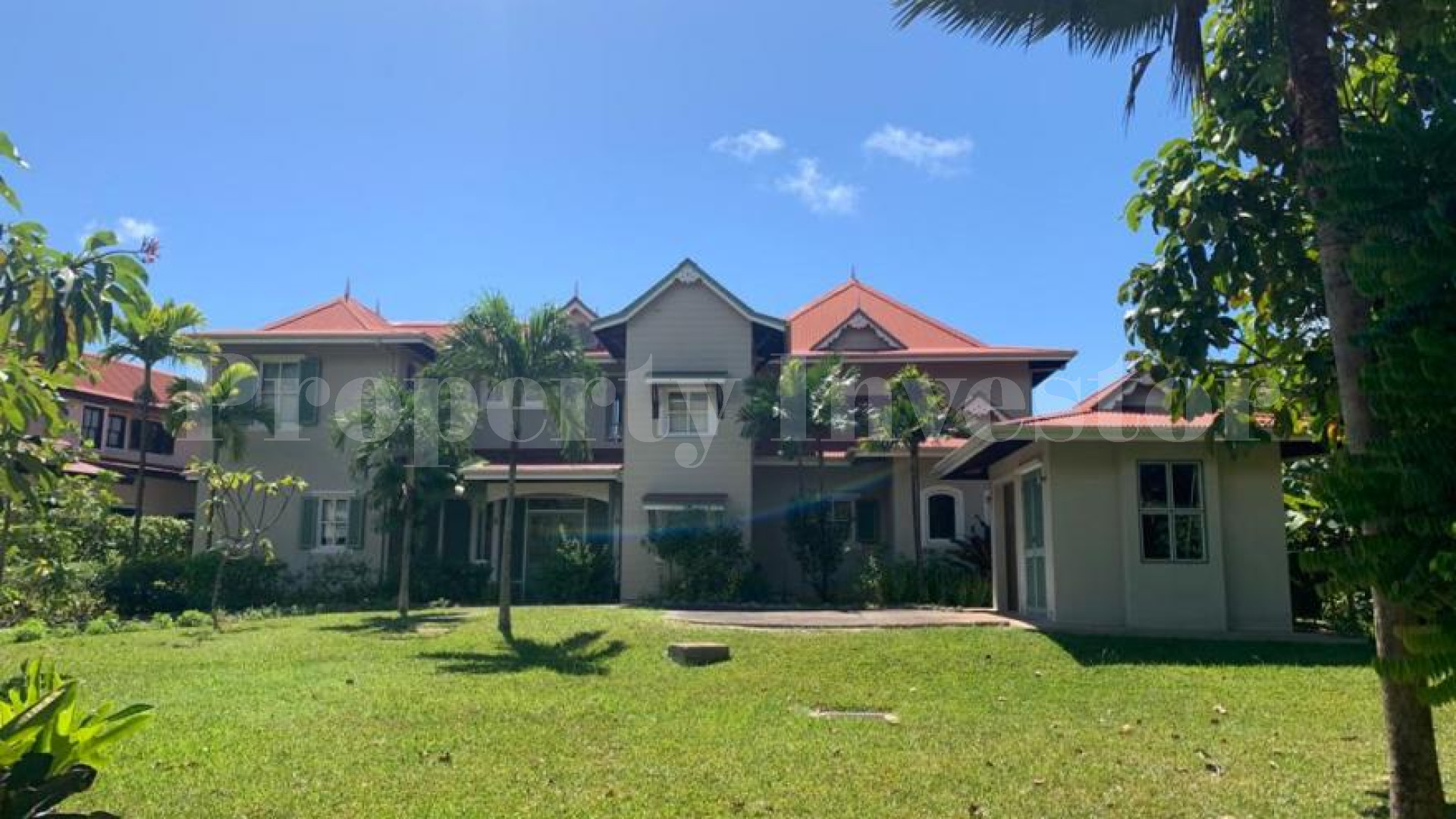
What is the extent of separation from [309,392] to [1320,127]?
24147mm

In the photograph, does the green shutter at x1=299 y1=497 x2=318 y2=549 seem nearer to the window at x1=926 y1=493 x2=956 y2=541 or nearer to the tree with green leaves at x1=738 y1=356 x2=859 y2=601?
the tree with green leaves at x1=738 y1=356 x2=859 y2=601

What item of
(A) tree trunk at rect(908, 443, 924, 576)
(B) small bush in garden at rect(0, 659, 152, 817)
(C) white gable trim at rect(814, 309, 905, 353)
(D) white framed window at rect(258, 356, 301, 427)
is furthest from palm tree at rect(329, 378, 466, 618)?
(B) small bush in garden at rect(0, 659, 152, 817)

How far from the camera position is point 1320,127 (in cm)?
518

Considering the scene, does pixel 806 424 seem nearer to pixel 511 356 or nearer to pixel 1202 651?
pixel 511 356

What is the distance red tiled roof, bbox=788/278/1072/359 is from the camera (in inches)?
1009

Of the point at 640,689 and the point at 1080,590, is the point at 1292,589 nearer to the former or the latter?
the point at 1080,590

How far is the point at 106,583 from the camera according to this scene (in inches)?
812

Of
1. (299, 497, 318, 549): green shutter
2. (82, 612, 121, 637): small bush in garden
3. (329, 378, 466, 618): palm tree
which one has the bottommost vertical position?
(82, 612, 121, 637): small bush in garden

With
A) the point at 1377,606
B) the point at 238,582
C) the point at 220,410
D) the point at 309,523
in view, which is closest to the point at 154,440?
the point at 220,410

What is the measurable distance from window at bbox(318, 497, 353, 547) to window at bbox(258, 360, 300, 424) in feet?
8.08

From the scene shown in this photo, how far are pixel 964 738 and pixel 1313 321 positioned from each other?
160 inches

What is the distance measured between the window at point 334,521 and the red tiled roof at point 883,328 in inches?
479

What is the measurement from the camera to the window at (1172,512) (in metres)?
14.5

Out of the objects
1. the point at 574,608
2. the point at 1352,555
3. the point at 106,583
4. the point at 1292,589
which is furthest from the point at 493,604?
the point at 1352,555
